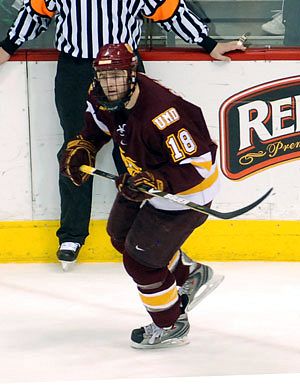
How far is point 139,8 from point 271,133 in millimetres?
742

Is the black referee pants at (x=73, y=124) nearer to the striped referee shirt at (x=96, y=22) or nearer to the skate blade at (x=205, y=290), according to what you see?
the striped referee shirt at (x=96, y=22)

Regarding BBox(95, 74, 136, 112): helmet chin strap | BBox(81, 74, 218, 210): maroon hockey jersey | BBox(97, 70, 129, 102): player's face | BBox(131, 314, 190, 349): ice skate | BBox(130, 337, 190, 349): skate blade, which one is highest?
BBox(97, 70, 129, 102): player's face

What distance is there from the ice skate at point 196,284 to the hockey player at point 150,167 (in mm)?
79

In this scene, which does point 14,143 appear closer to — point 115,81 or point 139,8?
point 139,8

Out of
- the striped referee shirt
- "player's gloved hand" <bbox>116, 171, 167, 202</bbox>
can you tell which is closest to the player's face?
"player's gloved hand" <bbox>116, 171, 167, 202</bbox>

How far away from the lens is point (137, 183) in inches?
111

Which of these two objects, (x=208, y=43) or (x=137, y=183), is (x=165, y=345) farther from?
(x=208, y=43)

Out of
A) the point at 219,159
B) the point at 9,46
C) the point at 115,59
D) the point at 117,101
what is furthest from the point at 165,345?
the point at 9,46

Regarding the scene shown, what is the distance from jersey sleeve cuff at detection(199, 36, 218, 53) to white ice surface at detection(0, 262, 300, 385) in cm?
89

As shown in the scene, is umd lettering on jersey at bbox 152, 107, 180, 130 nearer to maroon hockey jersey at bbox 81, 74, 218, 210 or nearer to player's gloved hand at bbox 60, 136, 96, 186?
maroon hockey jersey at bbox 81, 74, 218, 210

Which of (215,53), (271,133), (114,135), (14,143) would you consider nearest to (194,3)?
(215,53)

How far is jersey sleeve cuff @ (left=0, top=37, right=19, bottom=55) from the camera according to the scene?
13.1 feet

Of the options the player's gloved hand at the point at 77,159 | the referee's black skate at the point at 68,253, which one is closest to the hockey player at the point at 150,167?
the player's gloved hand at the point at 77,159

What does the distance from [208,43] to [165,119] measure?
122 cm
